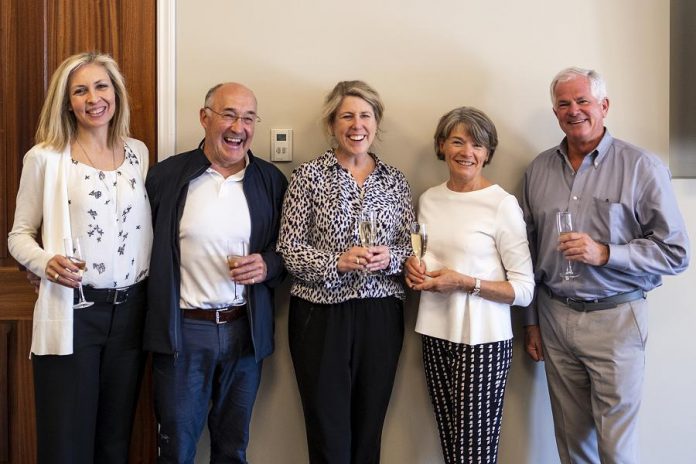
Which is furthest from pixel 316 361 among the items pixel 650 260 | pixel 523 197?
pixel 650 260

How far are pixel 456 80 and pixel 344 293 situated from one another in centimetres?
103

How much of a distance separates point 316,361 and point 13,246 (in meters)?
1.08

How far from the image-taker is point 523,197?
6.82 feet

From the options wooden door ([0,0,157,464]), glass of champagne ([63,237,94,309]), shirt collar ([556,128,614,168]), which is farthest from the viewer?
wooden door ([0,0,157,464])

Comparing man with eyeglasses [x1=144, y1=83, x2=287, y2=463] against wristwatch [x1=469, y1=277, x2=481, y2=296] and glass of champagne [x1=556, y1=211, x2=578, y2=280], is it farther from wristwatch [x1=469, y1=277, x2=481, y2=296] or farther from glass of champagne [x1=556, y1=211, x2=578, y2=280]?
glass of champagne [x1=556, y1=211, x2=578, y2=280]

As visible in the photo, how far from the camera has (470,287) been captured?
1.76 metres

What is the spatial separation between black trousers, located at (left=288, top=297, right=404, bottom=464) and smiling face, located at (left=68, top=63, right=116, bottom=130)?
95cm

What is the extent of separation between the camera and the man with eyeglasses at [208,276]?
5.76 feet

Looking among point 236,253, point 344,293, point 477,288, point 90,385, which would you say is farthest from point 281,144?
point 90,385

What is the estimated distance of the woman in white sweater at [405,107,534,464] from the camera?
5.83 ft

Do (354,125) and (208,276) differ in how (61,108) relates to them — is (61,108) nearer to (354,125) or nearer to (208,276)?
(208,276)

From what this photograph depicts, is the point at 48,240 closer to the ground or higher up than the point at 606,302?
higher up

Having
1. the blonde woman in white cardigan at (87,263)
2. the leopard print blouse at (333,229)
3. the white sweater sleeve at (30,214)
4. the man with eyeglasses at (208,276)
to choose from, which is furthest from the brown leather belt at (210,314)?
the white sweater sleeve at (30,214)

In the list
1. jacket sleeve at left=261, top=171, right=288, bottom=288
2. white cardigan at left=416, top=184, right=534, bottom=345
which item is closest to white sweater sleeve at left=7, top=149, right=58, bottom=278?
jacket sleeve at left=261, top=171, right=288, bottom=288
